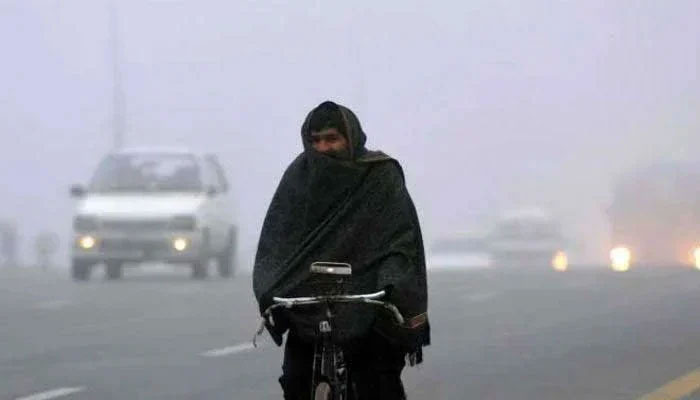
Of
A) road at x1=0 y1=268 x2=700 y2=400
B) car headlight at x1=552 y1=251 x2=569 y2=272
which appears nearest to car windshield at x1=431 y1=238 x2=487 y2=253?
car headlight at x1=552 y1=251 x2=569 y2=272

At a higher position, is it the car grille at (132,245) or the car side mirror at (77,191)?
the car side mirror at (77,191)

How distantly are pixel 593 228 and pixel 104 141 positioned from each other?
25.7 meters

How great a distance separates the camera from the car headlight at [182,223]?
28.3 meters

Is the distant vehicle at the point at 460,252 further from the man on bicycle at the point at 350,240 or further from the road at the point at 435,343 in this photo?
the man on bicycle at the point at 350,240

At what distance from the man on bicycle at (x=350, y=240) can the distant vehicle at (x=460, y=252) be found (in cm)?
3588

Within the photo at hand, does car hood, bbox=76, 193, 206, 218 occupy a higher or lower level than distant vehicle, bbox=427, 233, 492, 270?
higher

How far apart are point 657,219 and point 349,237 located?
1632 inches

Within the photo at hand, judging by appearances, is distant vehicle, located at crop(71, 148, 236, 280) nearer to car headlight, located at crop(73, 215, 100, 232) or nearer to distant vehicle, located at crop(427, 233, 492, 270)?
car headlight, located at crop(73, 215, 100, 232)

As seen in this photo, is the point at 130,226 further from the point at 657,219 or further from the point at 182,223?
the point at 657,219

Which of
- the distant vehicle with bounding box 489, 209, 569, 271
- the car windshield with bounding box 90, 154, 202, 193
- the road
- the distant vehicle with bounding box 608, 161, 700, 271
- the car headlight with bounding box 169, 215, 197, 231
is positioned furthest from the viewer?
the distant vehicle with bounding box 608, 161, 700, 271

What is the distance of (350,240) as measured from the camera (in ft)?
23.0

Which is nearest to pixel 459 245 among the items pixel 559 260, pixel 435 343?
pixel 559 260

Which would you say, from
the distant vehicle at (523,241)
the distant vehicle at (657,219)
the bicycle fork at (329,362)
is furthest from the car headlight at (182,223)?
the bicycle fork at (329,362)

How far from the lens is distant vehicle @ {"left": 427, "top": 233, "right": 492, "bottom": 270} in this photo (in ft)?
146
